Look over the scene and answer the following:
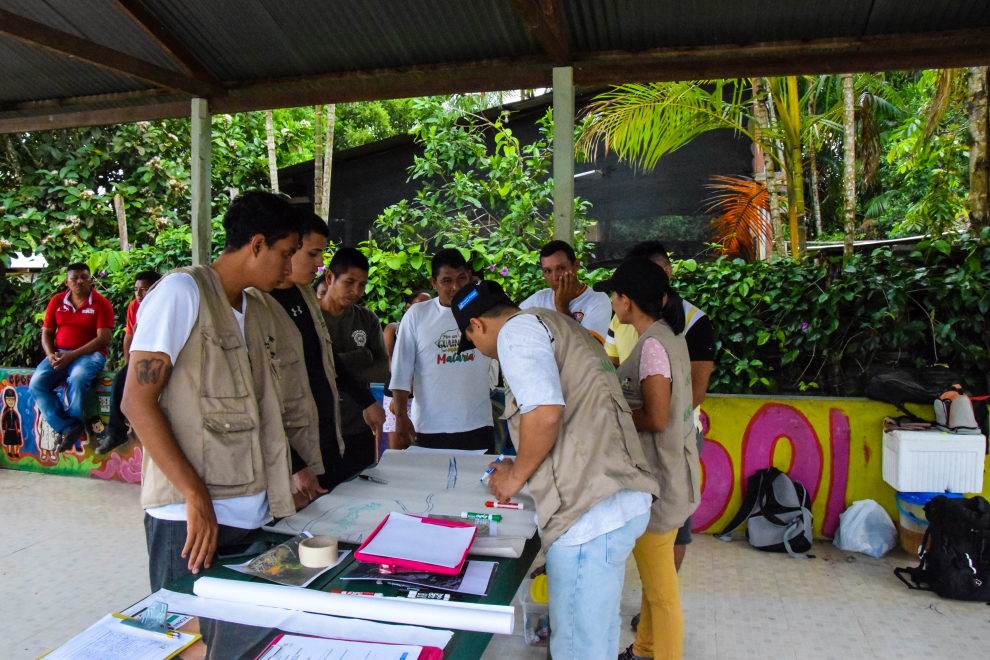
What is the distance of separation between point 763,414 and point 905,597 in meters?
1.27

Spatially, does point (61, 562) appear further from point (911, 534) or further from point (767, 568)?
point (911, 534)

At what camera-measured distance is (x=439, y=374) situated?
3369 mm

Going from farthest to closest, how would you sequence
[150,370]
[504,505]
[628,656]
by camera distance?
1. [628,656]
2. [504,505]
3. [150,370]

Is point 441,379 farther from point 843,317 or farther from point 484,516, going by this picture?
point 843,317

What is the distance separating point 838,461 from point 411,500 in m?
3.18

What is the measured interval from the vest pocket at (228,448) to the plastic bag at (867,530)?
147 inches

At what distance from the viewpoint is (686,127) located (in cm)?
538

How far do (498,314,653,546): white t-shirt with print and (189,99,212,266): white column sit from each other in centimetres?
324

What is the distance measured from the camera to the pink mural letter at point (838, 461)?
4176 mm

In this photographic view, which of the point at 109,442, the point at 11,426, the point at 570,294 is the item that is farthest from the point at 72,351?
the point at 570,294

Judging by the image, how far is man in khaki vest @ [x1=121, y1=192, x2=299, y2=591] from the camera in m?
1.63

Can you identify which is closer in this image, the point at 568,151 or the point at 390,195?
the point at 568,151

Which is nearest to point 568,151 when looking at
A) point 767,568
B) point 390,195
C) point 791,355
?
point 791,355

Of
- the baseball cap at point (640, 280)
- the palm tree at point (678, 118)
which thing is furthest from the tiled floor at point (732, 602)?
the palm tree at point (678, 118)
